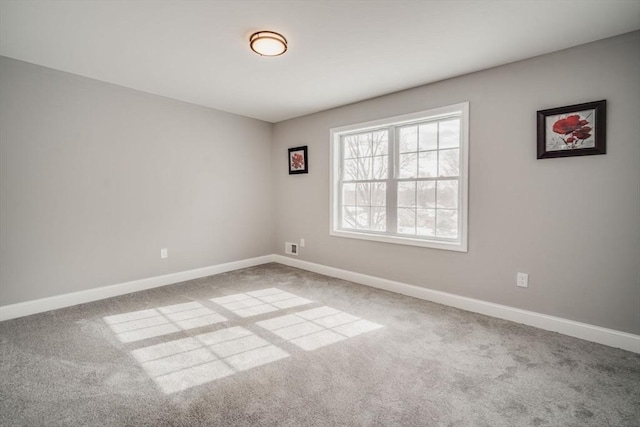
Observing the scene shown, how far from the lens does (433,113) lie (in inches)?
134

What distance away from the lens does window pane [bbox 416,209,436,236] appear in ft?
11.6

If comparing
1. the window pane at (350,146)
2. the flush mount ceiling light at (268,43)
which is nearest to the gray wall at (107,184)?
the window pane at (350,146)

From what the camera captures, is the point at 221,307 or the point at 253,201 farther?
the point at 253,201

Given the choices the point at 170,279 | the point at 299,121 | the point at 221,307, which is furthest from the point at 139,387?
the point at 299,121

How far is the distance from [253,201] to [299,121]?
152 cm

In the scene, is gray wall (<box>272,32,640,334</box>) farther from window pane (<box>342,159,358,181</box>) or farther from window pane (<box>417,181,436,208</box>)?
window pane (<box>342,159,358,181</box>)

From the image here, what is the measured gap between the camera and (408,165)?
147 inches

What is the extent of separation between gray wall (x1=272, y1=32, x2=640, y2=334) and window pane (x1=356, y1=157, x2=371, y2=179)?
759 millimetres

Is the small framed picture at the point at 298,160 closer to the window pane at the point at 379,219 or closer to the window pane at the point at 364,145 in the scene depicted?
the window pane at the point at 364,145

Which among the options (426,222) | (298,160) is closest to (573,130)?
(426,222)

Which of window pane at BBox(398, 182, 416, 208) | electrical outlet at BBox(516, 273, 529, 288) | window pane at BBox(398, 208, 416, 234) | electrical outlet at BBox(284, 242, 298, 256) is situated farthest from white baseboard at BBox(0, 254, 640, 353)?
window pane at BBox(398, 182, 416, 208)

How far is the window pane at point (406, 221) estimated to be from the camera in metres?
3.70

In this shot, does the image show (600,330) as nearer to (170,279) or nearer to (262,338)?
(262,338)

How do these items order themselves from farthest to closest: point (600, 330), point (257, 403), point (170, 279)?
1. point (170, 279)
2. point (600, 330)
3. point (257, 403)
